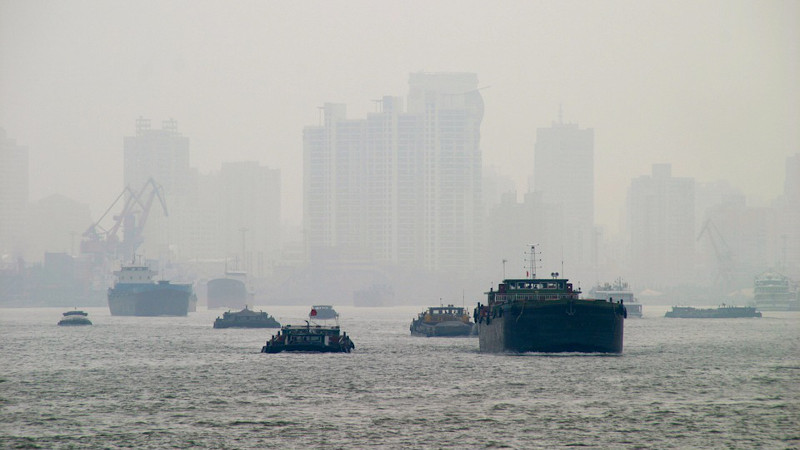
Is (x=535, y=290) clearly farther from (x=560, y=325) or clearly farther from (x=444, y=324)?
(x=444, y=324)

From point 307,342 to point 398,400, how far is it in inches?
1727

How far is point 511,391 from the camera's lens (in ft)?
272

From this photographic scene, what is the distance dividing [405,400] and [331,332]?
4579 cm

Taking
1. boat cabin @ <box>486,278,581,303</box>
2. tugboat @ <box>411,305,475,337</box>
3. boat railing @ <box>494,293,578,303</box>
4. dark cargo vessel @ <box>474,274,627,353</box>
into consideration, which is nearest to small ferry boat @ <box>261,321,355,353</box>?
boat cabin @ <box>486,278,581,303</box>

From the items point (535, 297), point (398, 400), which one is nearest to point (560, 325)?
point (535, 297)

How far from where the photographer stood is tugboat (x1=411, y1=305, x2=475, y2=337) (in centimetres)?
17088

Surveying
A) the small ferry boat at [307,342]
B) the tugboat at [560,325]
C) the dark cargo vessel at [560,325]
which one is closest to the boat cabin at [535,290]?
the dark cargo vessel at [560,325]

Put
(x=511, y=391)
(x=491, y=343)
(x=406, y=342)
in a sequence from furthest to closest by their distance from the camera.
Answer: (x=406, y=342), (x=491, y=343), (x=511, y=391)

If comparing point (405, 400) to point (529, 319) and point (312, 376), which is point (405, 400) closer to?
point (312, 376)

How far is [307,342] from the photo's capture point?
121 m

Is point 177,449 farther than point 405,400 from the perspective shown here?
No

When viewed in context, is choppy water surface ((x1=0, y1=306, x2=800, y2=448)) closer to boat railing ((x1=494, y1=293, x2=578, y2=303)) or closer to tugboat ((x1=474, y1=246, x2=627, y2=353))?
tugboat ((x1=474, y1=246, x2=627, y2=353))

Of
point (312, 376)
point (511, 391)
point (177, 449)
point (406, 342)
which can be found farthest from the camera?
point (406, 342)

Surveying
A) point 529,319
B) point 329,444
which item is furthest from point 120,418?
point 529,319
